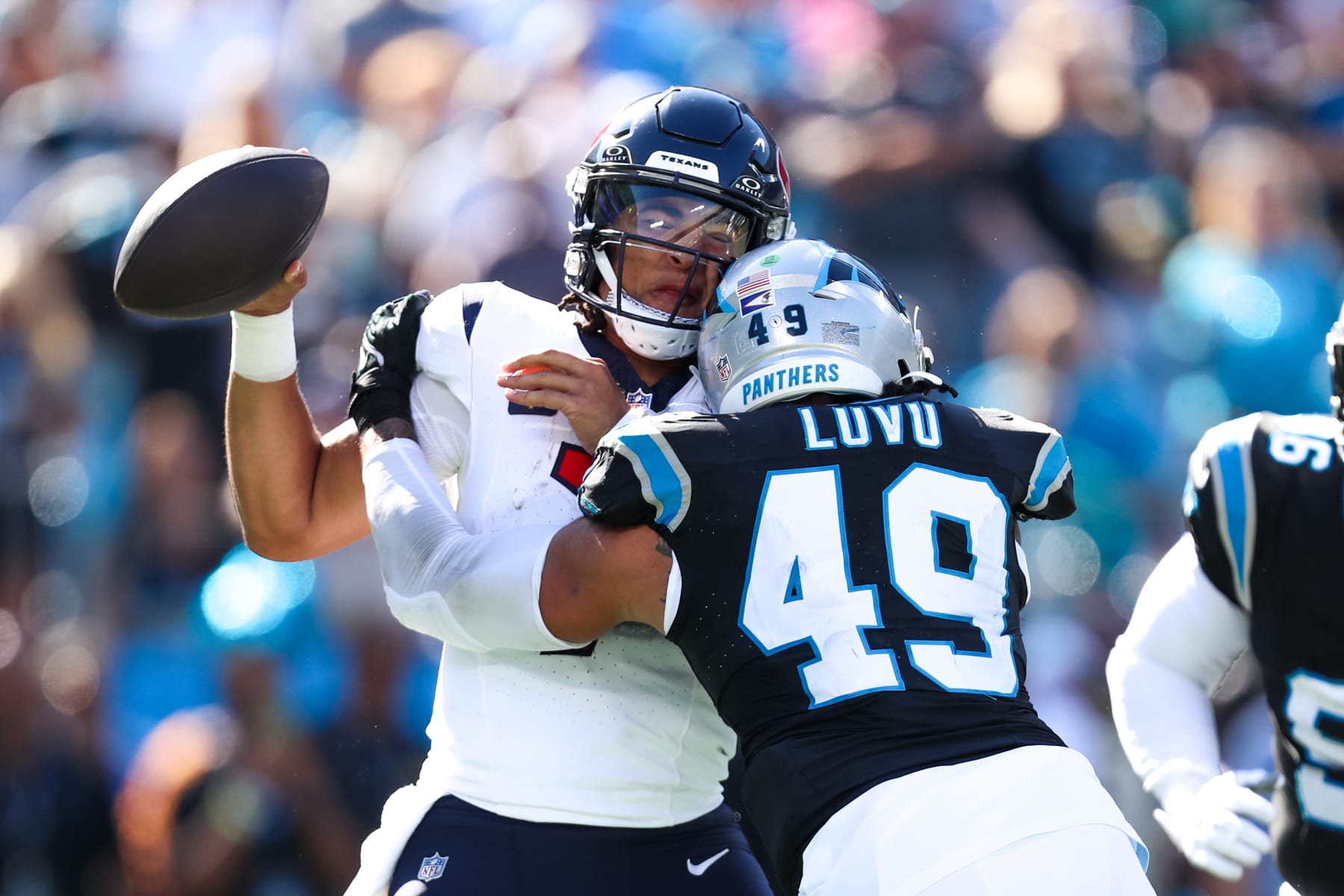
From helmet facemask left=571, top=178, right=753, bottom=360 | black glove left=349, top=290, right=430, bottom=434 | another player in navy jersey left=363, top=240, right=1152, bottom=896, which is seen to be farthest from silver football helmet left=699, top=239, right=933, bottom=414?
black glove left=349, top=290, right=430, bottom=434

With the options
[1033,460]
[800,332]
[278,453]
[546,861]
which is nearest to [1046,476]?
[1033,460]

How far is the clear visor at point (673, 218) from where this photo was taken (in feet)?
9.20

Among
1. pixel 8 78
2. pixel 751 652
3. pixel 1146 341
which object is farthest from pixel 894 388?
pixel 8 78

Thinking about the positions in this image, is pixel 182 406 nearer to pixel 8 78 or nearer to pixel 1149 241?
pixel 8 78

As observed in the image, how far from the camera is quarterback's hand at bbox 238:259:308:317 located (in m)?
2.78

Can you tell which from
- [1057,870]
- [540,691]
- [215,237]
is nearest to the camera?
[1057,870]

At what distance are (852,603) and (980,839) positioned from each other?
378mm

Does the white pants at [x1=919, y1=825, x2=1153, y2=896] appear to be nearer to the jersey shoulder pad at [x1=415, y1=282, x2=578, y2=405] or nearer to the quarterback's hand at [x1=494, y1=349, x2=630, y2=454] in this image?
the quarterback's hand at [x1=494, y1=349, x2=630, y2=454]

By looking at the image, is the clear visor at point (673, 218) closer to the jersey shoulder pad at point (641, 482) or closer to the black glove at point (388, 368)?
the black glove at point (388, 368)

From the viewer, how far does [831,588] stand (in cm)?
213

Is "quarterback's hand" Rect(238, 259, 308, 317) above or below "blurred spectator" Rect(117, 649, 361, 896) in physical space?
above

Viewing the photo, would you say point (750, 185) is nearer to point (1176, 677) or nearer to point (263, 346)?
point (263, 346)

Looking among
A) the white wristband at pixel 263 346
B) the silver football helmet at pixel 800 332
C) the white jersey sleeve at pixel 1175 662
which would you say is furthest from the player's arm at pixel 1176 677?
the white wristband at pixel 263 346

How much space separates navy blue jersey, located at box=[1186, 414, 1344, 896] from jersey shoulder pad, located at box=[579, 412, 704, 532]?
53.6 inches
